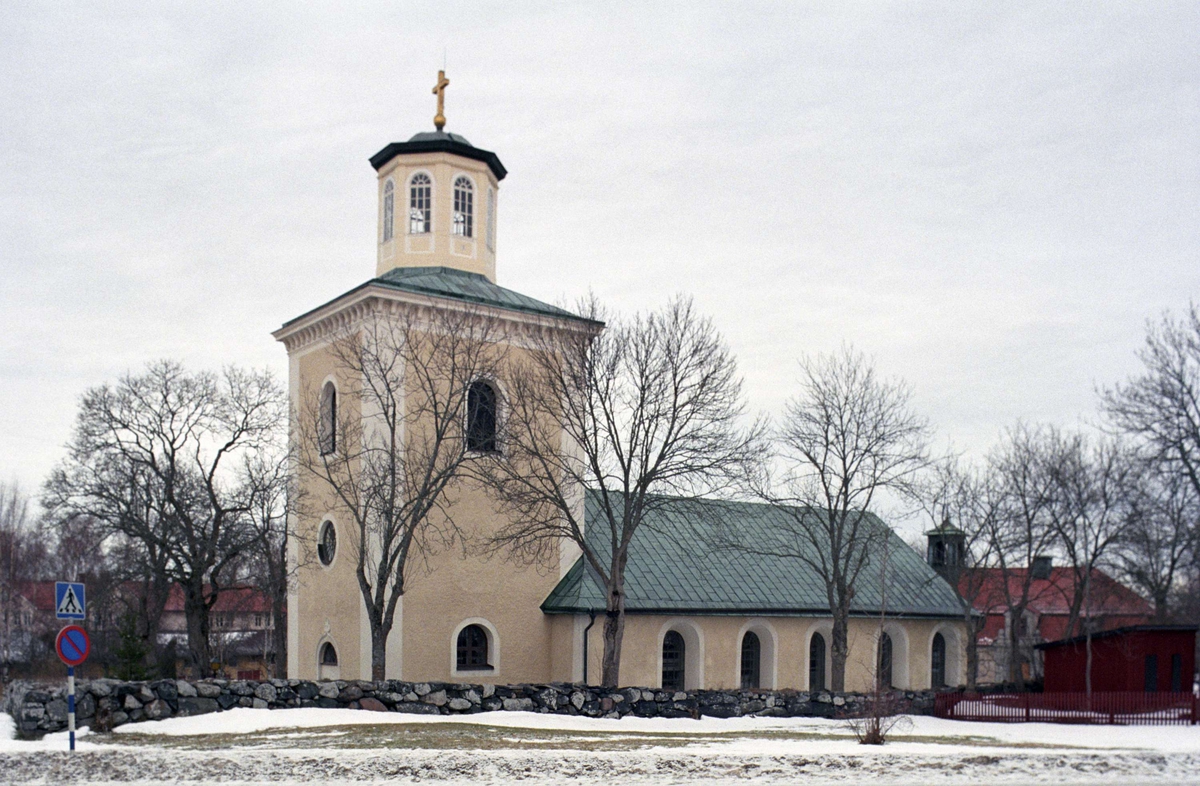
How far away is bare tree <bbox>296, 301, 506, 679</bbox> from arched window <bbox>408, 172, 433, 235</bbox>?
3523 mm

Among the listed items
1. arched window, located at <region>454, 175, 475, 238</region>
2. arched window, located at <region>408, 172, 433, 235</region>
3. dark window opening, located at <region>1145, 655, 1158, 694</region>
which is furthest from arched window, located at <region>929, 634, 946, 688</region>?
arched window, located at <region>408, 172, 433, 235</region>

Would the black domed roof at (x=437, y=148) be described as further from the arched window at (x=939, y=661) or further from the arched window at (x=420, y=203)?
the arched window at (x=939, y=661)

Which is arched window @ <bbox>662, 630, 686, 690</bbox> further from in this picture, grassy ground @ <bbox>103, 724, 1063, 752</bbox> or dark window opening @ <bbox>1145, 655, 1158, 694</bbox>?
dark window opening @ <bbox>1145, 655, 1158, 694</bbox>

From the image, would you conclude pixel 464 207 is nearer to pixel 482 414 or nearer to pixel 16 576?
pixel 482 414

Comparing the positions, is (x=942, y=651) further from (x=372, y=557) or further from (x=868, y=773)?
(x=868, y=773)

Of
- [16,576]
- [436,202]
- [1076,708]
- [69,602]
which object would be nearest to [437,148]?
[436,202]

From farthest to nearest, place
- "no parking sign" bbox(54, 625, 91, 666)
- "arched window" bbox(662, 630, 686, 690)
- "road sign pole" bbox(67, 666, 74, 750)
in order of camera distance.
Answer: "arched window" bbox(662, 630, 686, 690)
"road sign pole" bbox(67, 666, 74, 750)
"no parking sign" bbox(54, 625, 91, 666)

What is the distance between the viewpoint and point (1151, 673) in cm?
3052

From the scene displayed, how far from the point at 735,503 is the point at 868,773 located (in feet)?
71.9

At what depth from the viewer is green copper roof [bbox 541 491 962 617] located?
29047 millimetres

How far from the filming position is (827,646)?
33.3 meters

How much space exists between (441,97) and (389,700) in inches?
673

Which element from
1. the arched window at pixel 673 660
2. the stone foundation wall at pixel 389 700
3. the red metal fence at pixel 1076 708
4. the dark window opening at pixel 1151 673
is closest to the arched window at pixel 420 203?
the arched window at pixel 673 660

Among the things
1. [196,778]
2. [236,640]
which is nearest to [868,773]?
[196,778]
